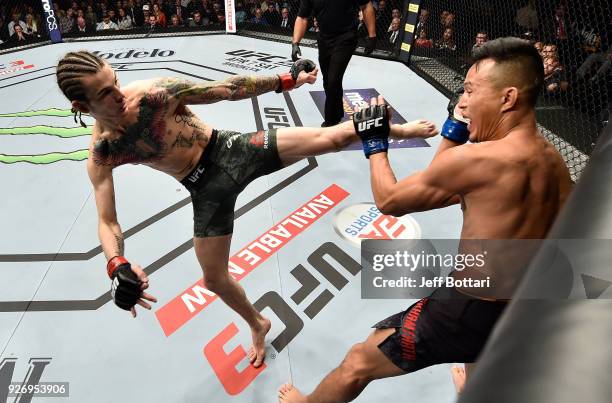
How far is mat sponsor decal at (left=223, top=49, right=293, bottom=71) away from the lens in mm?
6812

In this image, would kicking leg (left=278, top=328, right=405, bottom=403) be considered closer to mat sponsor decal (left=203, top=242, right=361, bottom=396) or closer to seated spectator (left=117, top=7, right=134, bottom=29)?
mat sponsor decal (left=203, top=242, right=361, bottom=396)

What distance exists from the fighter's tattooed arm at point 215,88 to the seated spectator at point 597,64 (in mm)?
3468

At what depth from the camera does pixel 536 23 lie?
192 inches

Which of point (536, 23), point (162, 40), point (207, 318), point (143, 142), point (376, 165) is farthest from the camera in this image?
point (162, 40)

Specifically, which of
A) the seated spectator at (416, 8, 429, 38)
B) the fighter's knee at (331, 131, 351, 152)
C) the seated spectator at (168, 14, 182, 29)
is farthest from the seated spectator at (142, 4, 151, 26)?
the fighter's knee at (331, 131, 351, 152)

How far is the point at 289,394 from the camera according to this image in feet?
6.52

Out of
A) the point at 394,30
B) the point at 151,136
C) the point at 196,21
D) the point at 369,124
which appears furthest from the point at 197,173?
the point at 196,21

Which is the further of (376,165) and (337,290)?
(337,290)

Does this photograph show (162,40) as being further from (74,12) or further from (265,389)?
(265,389)

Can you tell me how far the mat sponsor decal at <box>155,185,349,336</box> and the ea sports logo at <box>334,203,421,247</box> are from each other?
19cm

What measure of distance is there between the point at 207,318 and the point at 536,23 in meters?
4.70

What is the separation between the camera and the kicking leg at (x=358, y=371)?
4.96 ft

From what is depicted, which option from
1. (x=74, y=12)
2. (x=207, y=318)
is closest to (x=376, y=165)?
(x=207, y=318)

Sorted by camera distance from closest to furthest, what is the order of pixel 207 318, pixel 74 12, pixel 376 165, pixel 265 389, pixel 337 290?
pixel 376 165 → pixel 265 389 → pixel 207 318 → pixel 337 290 → pixel 74 12
